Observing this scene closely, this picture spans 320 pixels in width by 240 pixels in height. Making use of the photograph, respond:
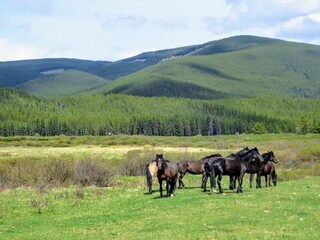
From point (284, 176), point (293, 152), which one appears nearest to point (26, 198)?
point (284, 176)

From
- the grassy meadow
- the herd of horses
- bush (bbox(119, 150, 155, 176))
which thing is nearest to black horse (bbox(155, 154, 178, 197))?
the herd of horses

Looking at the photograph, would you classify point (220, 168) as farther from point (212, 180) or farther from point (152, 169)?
point (152, 169)

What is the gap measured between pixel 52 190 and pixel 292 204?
18.2m

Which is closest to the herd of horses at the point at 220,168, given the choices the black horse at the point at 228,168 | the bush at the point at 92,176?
the black horse at the point at 228,168

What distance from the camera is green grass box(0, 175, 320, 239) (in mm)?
17078

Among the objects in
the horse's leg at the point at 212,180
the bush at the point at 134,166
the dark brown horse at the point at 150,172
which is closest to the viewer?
the horse's leg at the point at 212,180

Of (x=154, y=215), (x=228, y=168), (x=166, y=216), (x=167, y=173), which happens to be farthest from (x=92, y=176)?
(x=166, y=216)

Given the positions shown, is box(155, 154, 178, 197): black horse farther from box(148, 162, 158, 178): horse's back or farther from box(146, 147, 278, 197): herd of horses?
box(148, 162, 158, 178): horse's back

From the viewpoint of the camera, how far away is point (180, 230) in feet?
57.8

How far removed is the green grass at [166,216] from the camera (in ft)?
56.0

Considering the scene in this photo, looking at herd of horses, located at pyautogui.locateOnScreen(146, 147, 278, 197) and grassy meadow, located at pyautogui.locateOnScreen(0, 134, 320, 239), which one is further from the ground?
herd of horses, located at pyautogui.locateOnScreen(146, 147, 278, 197)

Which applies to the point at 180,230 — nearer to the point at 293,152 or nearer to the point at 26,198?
the point at 26,198

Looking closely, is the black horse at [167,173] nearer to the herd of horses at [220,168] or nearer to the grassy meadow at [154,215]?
the herd of horses at [220,168]

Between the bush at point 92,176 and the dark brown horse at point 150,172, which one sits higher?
the dark brown horse at point 150,172
